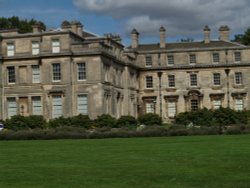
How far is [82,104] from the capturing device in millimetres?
53750

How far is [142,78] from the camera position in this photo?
70375mm

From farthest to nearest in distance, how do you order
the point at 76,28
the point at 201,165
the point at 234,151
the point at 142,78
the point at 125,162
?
1. the point at 142,78
2. the point at 76,28
3. the point at 234,151
4. the point at 125,162
5. the point at 201,165

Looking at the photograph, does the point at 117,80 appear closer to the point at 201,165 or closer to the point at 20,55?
the point at 20,55

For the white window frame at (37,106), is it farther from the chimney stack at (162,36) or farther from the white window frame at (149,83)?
the chimney stack at (162,36)

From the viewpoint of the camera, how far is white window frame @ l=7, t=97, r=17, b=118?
55156 millimetres

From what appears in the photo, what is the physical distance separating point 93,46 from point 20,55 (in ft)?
25.4

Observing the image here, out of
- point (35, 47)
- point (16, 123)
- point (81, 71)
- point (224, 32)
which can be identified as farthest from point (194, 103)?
point (16, 123)

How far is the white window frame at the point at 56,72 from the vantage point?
5381cm

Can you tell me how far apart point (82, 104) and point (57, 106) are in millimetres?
2525

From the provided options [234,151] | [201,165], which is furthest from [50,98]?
[201,165]

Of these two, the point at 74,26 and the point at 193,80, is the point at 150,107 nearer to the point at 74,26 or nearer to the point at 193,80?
the point at 193,80

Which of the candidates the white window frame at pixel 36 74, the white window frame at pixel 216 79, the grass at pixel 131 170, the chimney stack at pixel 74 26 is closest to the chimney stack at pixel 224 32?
the white window frame at pixel 216 79

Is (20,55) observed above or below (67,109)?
above

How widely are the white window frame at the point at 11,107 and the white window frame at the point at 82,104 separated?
6761 mm
